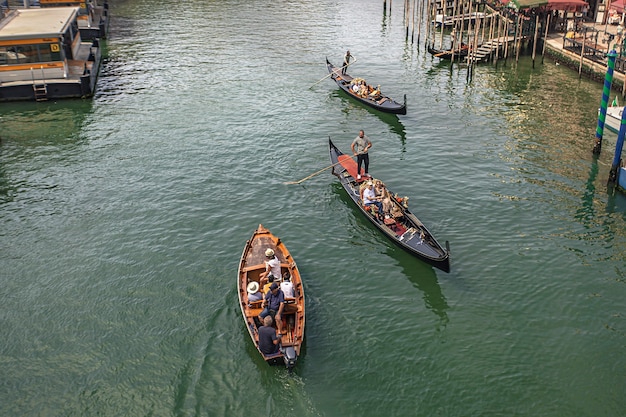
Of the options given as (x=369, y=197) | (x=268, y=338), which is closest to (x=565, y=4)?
(x=369, y=197)

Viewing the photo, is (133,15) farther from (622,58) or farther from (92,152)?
(622,58)

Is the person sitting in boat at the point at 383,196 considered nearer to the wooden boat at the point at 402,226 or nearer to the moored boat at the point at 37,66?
the wooden boat at the point at 402,226

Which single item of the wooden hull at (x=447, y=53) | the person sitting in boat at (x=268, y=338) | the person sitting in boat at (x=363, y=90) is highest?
the wooden hull at (x=447, y=53)

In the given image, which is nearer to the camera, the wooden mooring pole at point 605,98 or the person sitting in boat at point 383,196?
the person sitting in boat at point 383,196

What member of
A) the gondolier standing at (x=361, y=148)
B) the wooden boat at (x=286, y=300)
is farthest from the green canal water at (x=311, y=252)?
the gondolier standing at (x=361, y=148)

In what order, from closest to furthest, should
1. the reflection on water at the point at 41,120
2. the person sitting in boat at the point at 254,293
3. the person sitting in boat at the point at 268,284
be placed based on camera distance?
the person sitting in boat at the point at 254,293 < the person sitting in boat at the point at 268,284 < the reflection on water at the point at 41,120

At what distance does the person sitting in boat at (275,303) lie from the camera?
18.4 m

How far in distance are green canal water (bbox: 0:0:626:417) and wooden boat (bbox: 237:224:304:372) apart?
2.49 feet

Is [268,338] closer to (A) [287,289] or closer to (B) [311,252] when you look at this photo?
Answer: (A) [287,289]

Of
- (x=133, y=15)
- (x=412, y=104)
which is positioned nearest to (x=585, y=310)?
(x=412, y=104)

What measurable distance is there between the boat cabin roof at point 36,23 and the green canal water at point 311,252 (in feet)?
16.1

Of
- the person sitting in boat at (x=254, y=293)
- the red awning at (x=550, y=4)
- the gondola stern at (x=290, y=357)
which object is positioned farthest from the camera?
the red awning at (x=550, y=4)

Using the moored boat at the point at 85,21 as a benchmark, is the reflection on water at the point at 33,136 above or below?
below

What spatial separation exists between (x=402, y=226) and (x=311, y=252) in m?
4.08
